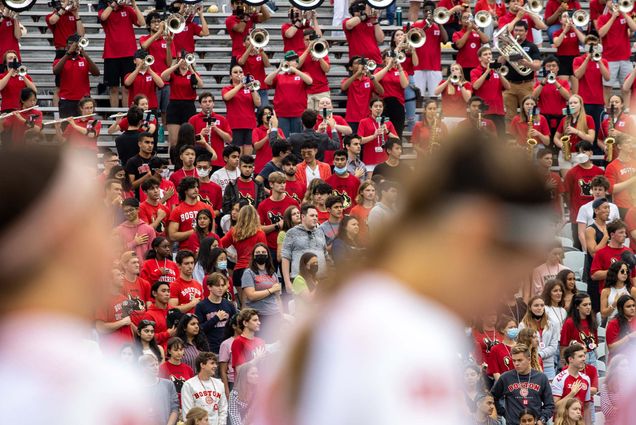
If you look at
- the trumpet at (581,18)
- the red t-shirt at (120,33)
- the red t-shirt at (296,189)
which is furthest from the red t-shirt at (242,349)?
the trumpet at (581,18)

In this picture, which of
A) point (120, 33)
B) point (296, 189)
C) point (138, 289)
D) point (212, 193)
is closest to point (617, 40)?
point (120, 33)

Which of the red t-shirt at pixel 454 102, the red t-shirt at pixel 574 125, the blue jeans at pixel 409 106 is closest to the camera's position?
the red t-shirt at pixel 574 125

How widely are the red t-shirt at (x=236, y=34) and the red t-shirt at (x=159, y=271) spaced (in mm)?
6753

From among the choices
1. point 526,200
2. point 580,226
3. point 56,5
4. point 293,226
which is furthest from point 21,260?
point 56,5

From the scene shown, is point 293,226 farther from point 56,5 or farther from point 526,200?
point 526,200

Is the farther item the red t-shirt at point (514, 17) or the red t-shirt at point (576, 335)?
the red t-shirt at point (514, 17)

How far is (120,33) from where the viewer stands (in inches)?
754

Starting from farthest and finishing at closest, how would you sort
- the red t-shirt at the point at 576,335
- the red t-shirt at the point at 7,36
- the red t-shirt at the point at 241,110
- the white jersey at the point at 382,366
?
the red t-shirt at the point at 7,36 < the red t-shirt at the point at 241,110 < the red t-shirt at the point at 576,335 < the white jersey at the point at 382,366

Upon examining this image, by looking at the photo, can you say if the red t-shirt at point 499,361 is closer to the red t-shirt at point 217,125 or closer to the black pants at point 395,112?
the red t-shirt at point 217,125

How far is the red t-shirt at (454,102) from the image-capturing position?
1859 centimetres

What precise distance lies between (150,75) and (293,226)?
5.00 m

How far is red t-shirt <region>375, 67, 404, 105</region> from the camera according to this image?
62.0ft

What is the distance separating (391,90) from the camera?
1892 centimetres

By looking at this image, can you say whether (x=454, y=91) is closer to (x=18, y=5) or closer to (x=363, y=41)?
(x=363, y=41)
